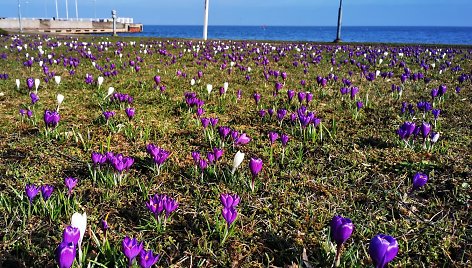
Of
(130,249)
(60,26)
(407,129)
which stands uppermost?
(60,26)

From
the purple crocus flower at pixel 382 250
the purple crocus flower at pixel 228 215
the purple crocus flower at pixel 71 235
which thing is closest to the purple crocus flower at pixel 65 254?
the purple crocus flower at pixel 71 235

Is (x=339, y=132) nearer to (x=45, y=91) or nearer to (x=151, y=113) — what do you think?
(x=151, y=113)

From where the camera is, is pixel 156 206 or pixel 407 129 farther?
pixel 407 129

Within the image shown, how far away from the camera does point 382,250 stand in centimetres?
194

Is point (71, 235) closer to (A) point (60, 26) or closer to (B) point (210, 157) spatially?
(B) point (210, 157)

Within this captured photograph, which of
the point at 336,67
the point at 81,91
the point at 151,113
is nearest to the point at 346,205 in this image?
the point at 151,113

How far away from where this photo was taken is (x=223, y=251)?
246 centimetres

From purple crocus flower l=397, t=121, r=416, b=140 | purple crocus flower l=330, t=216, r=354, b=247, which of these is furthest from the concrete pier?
purple crocus flower l=330, t=216, r=354, b=247

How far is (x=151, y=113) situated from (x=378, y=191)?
3.63 m

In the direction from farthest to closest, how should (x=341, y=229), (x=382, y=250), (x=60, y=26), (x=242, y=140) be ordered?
(x=60, y=26), (x=242, y=140), (x=341, y=229), (x=382, y=250)

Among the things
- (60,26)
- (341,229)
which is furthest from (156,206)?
(60,26)

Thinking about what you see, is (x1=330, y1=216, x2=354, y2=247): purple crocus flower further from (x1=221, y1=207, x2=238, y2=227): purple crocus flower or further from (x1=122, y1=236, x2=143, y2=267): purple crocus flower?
(x1=122, y1=236, x2=143, y2=267): purple crocus flower

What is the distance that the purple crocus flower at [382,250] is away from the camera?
1938 mm

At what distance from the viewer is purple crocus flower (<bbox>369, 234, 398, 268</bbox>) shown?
6.36 ft
